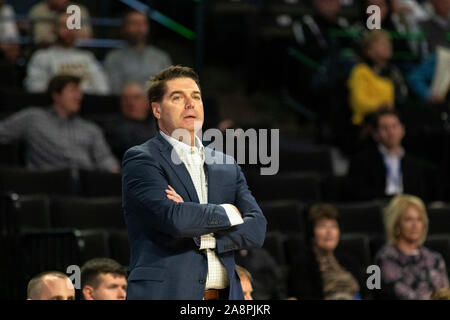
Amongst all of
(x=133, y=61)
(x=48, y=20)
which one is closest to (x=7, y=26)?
(x=48, y=20)

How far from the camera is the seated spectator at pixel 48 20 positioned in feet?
22.0

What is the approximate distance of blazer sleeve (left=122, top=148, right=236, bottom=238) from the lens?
241 centimetres

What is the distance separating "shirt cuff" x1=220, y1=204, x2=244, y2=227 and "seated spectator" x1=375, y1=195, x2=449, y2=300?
227 cm

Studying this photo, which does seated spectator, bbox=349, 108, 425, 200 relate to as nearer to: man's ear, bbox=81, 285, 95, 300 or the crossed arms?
man's ear, bbox=81, 285, 95, 300

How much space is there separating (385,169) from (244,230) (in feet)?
10.9

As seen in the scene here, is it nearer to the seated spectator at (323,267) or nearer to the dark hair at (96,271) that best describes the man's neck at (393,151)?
the seated spectator at (323,267)

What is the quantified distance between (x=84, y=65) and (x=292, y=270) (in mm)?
2446

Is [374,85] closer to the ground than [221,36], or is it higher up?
closer to the ground

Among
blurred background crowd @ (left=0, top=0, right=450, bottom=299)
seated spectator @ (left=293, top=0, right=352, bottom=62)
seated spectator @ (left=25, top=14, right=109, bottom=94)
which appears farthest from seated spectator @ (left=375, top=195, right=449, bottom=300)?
seated spectator @ (left=25, top=14, right=109, bottom=94)
